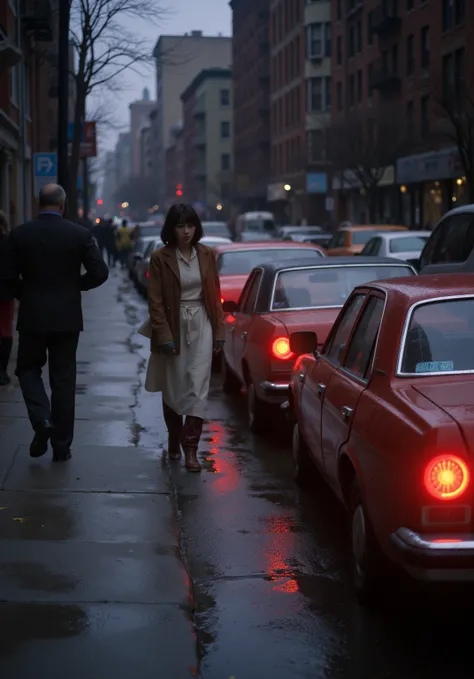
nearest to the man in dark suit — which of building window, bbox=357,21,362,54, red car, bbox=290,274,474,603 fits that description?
red car, bbox=290,274,474,603

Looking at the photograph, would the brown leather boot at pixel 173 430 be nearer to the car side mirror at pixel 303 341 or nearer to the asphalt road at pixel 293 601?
the asphalt road at pixel 293 601

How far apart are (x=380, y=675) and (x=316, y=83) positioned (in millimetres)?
69113

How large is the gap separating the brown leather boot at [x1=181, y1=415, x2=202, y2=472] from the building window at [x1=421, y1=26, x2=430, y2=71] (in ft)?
131

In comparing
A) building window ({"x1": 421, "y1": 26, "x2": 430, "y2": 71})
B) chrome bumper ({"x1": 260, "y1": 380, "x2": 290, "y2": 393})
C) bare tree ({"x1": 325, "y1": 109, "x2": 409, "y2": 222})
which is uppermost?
building window ({"x1": 421, "y1": 26, "x2": 430, "y2": 71})

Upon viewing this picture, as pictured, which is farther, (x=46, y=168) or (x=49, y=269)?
(x=46, y=168)

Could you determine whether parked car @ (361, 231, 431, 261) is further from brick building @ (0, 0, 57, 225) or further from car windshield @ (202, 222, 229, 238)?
car windshield @ (202, 222, 229, 238)

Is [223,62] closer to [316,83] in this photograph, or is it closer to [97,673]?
[316,83]

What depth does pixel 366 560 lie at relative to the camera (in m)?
5.35

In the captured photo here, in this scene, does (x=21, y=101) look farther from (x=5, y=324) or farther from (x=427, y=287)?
(x=427, y=287)

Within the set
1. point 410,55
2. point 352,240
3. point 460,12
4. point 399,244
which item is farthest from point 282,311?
point 410,55

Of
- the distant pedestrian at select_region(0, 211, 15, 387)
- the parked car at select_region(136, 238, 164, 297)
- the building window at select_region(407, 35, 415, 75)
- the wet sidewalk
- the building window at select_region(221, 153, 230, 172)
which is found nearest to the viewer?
the wet sidewalk

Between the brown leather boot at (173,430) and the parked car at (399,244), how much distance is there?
15.0 metres

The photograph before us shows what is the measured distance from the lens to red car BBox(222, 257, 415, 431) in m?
9.68

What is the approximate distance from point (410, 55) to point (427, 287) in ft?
148
